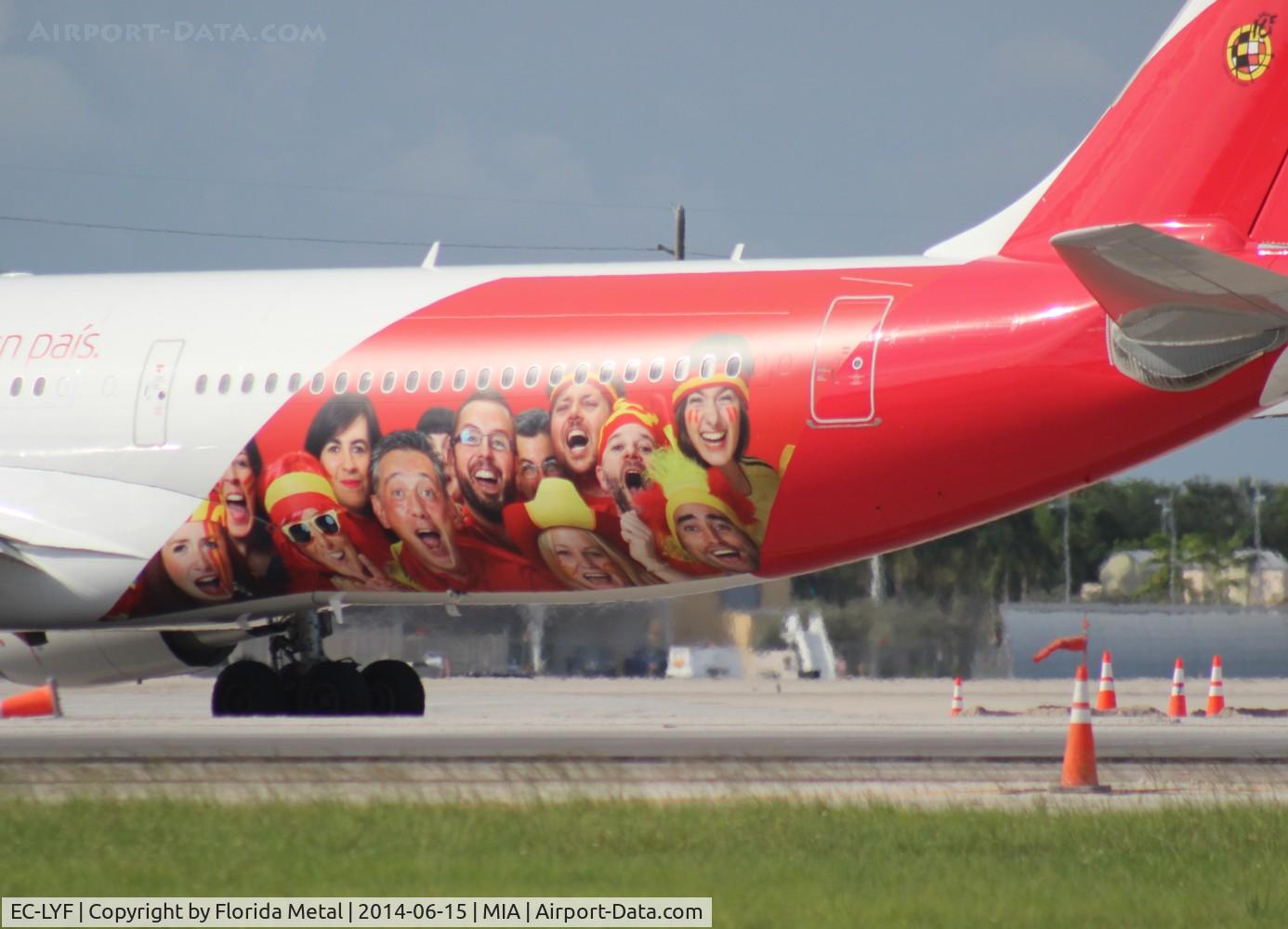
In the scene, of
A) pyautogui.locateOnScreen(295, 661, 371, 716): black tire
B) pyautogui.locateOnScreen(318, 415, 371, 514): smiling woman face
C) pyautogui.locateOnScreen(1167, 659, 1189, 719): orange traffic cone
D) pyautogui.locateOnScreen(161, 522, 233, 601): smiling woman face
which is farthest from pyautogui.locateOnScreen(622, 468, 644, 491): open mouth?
pyautogui.locateOnScreen(1167, 659, 1189, 719): orange traffic cone

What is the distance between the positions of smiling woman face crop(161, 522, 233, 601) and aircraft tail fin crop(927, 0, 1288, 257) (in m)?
8.25

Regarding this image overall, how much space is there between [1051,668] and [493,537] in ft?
82.2

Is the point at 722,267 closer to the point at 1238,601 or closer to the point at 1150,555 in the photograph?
the point at 1238,601

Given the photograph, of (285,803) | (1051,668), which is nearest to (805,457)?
(285,803)

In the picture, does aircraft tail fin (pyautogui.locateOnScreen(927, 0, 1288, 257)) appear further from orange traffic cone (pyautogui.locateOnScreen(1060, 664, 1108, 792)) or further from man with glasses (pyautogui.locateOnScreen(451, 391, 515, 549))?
orange traffic cone (pyautogui.locateOnScreen(1060, 664, 1108, 792))

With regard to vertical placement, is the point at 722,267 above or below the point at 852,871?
above

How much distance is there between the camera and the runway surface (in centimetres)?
1534

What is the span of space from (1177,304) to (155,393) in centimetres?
1062

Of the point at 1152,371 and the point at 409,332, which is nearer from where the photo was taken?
the point at 1152,371

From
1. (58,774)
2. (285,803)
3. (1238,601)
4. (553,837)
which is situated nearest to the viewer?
(553,837)

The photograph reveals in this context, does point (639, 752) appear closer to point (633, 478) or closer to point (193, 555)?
point (633, 478)

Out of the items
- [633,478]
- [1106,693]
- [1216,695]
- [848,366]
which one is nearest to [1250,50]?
[848,366]

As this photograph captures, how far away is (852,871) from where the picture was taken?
35.2ft

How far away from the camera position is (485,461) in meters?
20.0
